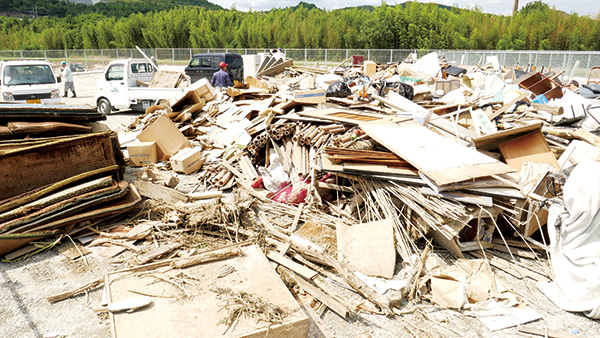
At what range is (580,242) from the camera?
3.84 metres

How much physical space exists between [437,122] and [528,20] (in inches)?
1374

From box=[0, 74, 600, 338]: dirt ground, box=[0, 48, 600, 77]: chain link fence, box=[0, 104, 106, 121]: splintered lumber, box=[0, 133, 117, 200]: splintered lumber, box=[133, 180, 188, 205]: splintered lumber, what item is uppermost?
box=[0, 48, 600, 77]: chain link fence

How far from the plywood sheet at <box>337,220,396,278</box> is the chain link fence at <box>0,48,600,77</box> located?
41.2 ft

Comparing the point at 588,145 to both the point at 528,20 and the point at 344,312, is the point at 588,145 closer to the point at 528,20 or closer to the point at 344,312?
the point at 344,312

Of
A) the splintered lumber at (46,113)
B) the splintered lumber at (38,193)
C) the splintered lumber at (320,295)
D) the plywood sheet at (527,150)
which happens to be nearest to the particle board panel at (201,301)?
the splintered lumber at (320,295)

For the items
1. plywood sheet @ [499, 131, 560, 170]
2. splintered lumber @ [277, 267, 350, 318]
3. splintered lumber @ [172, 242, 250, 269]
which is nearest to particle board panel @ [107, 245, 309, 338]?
splintered lumber @ [172, 242, 250, 269]

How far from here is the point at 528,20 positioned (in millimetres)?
34000

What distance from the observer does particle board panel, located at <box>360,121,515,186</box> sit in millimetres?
4730

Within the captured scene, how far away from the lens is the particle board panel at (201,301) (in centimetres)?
275

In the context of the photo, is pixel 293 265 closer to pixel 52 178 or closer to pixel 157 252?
pixel 157 252

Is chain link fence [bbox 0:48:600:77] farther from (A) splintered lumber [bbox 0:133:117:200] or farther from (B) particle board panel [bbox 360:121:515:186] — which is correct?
(A) splintered lumber [bbox 0:133:117:200]

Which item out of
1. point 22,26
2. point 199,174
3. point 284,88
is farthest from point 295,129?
point 22,26

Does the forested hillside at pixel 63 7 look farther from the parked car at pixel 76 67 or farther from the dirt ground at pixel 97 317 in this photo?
the dirt ground at pixel 97 317

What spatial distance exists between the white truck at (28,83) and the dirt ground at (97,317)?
10.3m
